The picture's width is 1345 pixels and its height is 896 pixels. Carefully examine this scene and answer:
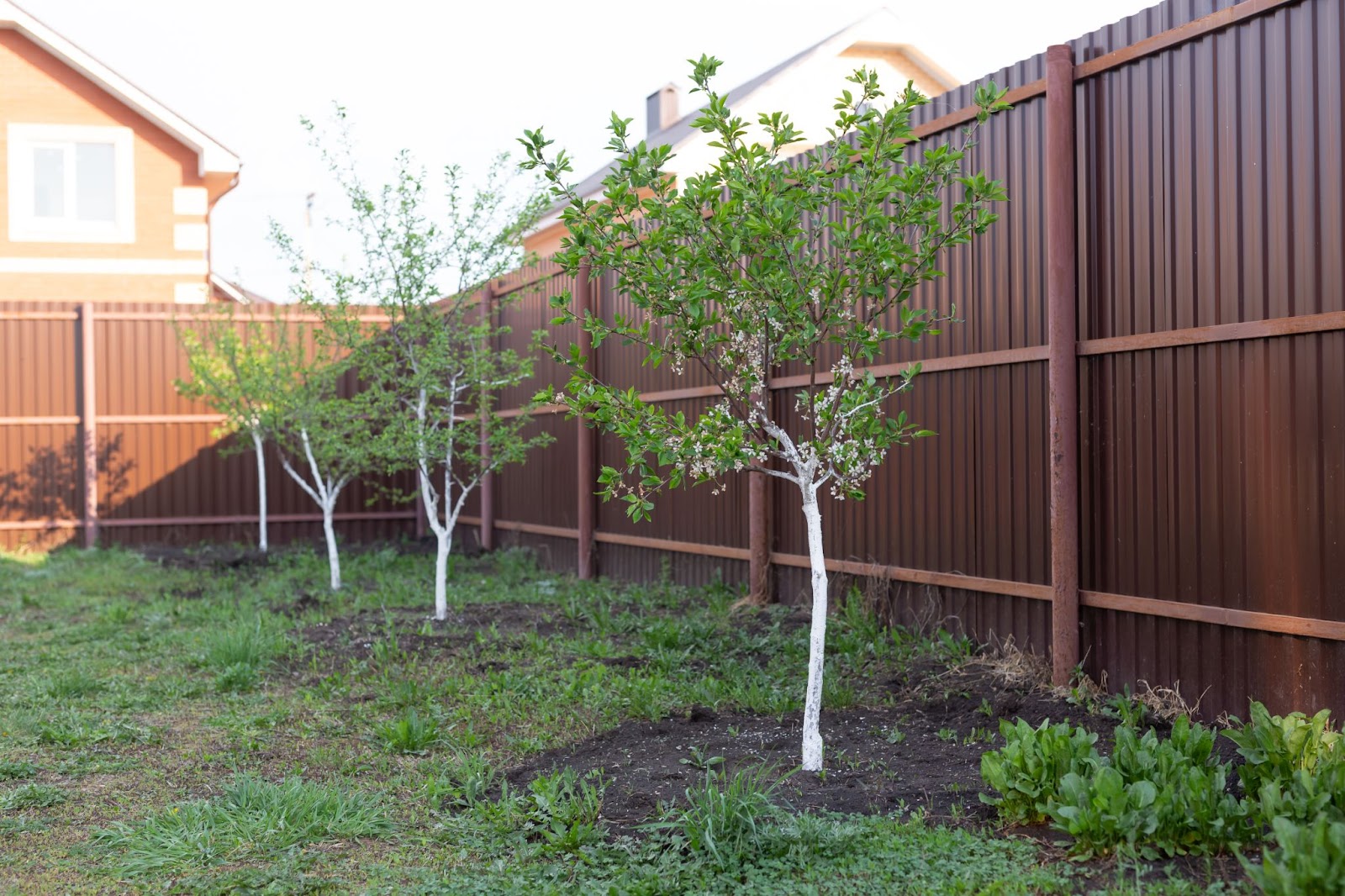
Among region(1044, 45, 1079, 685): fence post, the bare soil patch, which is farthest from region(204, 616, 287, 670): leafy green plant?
region(1044, 45, 1079, 685): fence post

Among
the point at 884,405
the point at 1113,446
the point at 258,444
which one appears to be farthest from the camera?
the point at 258,444

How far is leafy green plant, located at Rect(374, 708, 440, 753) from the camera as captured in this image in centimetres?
555

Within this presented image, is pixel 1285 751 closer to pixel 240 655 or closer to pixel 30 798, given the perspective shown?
pixel 30 798

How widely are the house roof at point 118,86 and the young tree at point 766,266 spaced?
15.3 metres

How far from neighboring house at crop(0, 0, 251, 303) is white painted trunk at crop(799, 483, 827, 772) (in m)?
15.2

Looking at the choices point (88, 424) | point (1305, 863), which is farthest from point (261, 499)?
point (1305, 863)

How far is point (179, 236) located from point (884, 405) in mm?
14394

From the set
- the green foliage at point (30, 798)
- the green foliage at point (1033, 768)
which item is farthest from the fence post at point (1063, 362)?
the green foliage at point (30, 798)

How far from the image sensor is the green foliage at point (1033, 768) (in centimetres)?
398

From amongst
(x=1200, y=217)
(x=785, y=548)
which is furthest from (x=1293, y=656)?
(x=785, y=548)

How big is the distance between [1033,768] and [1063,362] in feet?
7.47

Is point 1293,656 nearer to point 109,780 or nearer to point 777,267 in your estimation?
point 777,267

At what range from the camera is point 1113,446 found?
18.1ft

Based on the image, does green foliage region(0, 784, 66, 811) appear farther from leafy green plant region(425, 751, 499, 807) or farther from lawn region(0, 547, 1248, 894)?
leafy green plant region(425, 751, 499, 807)
